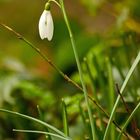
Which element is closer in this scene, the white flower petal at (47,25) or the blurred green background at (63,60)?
the white flower petal at (47,25)

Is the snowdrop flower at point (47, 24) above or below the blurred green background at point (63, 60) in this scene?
above

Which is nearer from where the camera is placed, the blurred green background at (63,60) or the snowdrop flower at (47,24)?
the snowdrop flower at (47,24)

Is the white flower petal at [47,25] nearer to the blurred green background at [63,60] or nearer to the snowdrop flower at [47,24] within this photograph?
the snowdrop flower at [47,24]

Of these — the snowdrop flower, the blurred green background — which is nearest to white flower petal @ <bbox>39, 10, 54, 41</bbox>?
the snowdrop flower

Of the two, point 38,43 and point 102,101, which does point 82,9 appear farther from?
point 102,101

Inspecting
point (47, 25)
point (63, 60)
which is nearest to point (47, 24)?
point (47, 25)

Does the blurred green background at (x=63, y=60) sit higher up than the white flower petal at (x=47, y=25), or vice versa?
the white flower petal at (x=47, y=25)

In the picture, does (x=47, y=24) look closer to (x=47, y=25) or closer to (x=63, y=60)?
(x=47, y=25)

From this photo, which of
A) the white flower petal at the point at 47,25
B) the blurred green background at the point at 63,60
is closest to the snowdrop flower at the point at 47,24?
the white flower petal at the point at 47,25

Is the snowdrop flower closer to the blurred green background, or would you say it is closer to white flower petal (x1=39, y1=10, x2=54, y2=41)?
white flower petal (x1=39, y1=10, x2=54, y2=41)
